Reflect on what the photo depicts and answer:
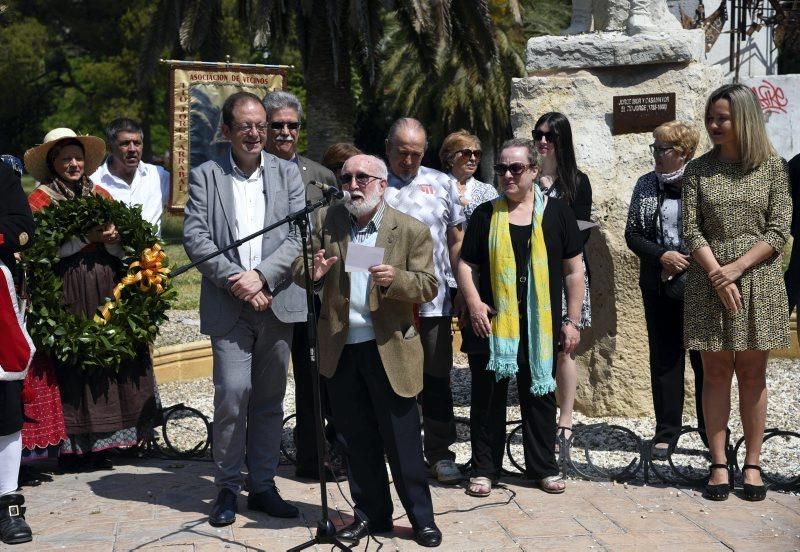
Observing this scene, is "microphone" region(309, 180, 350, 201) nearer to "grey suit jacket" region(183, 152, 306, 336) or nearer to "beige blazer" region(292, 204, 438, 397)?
"beige blazer" region(292, 204, 438, 397)

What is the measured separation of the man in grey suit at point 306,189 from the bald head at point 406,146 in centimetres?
36

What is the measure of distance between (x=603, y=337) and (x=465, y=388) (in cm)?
166

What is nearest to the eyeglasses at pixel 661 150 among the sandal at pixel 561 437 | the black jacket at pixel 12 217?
the sandal at pixel 561 437

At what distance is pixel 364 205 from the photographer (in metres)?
4.84

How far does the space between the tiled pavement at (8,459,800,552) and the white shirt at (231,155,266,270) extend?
1.27 meters

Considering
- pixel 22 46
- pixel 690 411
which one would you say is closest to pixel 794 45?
pixel 22 46

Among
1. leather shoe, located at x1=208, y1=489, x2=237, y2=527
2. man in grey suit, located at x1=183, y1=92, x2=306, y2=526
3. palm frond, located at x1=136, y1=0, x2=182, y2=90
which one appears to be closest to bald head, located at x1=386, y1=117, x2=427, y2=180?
man in grey suit, located at x1=183, y1=92, x2=306, y2=526

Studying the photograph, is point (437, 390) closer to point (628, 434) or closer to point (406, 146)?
point (628, 434)

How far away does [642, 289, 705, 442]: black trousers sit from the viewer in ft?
20.9

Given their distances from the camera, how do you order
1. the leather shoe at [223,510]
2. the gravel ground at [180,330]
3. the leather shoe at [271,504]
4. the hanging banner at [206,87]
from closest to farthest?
1. the leather shoe at [223,510]
2. the leather shoe at [271,504]
3. the gravel ground at [180,330]
4. the hanging banner at [206,87]

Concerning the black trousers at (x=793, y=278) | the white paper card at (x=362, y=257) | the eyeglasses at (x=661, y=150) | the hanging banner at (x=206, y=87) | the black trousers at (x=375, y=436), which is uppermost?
the hanging banner at (x=206, y=87)

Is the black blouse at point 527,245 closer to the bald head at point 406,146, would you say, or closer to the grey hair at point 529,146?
the grey hair at point 529,146

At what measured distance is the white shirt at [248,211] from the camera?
210 inches

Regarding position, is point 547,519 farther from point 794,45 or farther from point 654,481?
point 794,45
